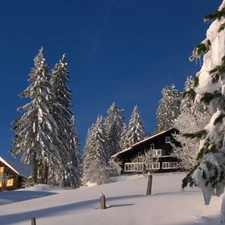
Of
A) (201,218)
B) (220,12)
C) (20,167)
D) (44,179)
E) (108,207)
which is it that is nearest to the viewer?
(220,12)

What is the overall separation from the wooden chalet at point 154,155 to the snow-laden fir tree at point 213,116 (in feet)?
156

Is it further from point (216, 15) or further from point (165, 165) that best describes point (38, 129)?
point (216, 15)

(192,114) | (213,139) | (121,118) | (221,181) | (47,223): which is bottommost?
(47,223)

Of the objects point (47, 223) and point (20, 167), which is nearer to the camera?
point (47, 223)

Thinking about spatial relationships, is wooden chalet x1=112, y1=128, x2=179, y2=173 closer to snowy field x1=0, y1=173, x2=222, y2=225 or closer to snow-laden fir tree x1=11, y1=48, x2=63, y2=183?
snow-laden fir tree x1=11, y1=48, x2=63, y2=183

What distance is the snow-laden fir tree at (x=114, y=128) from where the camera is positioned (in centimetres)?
7151

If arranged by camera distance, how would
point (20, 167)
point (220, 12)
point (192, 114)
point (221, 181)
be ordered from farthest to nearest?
point (20, 167), point (192, 114), point (220, 12), point (221, 181)

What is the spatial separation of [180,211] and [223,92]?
782cm

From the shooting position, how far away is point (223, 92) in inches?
295

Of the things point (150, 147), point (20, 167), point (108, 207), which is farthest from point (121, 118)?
point (108, 207)

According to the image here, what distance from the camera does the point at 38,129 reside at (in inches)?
1518

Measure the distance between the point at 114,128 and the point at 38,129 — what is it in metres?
35.8

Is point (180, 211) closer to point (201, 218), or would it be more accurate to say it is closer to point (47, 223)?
point (201, 218)

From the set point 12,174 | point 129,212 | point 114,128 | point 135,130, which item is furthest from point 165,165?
point 129,212
